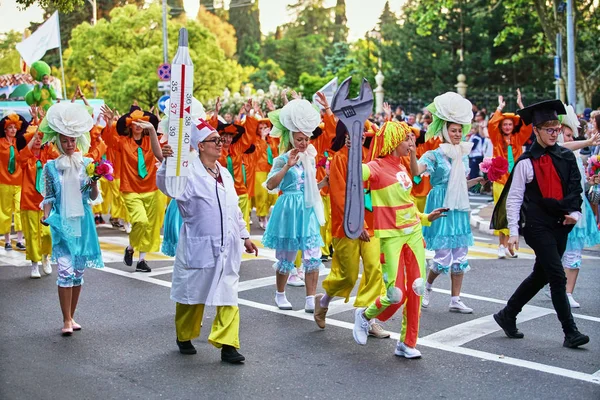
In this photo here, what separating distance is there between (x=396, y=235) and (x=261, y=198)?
8.64 metres

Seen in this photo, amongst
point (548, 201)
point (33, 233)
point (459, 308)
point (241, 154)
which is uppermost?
point (241, 154)

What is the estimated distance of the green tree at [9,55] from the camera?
57.3 meters

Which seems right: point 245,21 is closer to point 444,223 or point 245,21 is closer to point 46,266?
point 46,266

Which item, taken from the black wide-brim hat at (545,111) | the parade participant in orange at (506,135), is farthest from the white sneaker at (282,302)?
the parade participant in orange at (506,135)

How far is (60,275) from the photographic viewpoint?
24.3 feet

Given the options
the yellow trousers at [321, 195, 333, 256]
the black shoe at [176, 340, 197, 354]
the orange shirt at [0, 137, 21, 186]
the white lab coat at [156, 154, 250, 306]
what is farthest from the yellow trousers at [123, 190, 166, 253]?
the white lab coat at [156, 154, 250, 306]

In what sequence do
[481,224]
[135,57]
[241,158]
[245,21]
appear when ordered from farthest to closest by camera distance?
[245,21]
[135,57]
[481,224]
[241,158]

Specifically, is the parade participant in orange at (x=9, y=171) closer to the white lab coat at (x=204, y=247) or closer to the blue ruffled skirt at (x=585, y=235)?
the white lab coat at (x=204, y=247)

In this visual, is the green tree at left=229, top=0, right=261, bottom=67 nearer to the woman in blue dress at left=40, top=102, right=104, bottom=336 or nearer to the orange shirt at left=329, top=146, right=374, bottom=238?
the woman in blue dress at left=40, top=102, right=104, bottom=336

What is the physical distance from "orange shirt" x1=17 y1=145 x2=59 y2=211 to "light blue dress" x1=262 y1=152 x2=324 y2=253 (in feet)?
11.6

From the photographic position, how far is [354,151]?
6.41 meters

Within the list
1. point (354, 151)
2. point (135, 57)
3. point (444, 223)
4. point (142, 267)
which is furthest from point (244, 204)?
point (135, 57)

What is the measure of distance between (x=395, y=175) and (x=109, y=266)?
548cm

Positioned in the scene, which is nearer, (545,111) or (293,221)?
(545,111)
